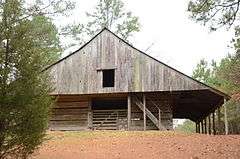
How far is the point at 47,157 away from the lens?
1589 cm

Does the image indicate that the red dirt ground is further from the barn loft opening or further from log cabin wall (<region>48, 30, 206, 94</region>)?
the barn loft opening

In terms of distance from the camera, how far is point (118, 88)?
88.0 ft

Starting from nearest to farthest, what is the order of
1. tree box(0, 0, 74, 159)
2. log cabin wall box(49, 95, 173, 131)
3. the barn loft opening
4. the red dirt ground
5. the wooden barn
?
1. tree box(0, 0, 74, 159)
2. the red dirt ground
3. the wooden barn
4. log cabin wall box(49, 95, 173, 131)
5. the barn loft opening

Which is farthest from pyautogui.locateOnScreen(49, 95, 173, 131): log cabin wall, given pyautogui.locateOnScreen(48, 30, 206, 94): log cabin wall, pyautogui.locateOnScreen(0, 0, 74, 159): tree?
pyautogui.locateOnScreen(0, 0, 74, 159): tree

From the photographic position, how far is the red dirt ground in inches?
649

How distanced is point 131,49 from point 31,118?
16256 millimetres

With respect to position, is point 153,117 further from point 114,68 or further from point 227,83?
point 227,83

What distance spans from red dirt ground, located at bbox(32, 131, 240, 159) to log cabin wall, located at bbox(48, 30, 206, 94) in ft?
15.7

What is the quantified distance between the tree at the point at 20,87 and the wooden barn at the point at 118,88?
533 inches

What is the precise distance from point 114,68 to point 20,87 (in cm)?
1580

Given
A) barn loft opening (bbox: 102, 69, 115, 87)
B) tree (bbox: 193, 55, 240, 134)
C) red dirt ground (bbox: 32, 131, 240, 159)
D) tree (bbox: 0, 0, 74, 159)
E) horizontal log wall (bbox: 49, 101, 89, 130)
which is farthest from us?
tree (bbox: 193, 55, 240, 134)

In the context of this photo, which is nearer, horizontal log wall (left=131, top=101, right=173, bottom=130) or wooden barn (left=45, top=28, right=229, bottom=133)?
wooden barn (left=45, top=28, right=229, bottom=133)

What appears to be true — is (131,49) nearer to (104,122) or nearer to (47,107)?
(104,122)

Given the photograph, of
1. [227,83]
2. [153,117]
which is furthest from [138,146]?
[227,83]
